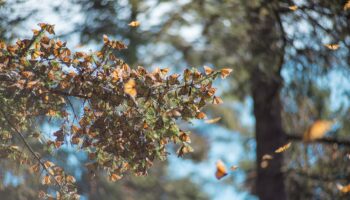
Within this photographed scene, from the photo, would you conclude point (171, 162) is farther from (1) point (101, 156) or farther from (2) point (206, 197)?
(1) point (101, 156)

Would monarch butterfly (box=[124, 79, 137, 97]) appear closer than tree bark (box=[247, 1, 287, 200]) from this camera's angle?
Yes

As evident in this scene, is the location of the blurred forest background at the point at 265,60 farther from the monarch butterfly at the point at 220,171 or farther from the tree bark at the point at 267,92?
the monarch butterfly at the point at 220,171

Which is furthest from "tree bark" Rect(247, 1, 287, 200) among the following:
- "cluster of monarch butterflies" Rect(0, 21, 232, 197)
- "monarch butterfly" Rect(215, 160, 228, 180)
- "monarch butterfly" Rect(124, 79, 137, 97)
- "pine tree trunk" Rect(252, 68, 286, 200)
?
"monarch butterfly" Rect(124, 79, 137, 97)

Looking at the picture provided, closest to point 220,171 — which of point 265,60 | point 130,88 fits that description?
point 130,88

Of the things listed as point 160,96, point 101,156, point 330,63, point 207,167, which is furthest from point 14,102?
point 207,167

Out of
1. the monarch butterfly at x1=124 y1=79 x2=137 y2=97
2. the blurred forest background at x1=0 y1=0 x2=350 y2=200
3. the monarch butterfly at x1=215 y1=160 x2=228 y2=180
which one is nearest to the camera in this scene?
the monarch butterfly at x1=124 y1=79 x2=137 y2=97

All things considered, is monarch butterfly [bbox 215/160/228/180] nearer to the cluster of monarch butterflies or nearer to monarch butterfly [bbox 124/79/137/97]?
the cluster of monarch butterflies

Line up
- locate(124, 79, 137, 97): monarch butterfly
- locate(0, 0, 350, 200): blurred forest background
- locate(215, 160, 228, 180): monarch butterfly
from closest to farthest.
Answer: locate(124, 79, 137, 97): monarch butterfly, locate(215, 160, 228, 180): monarch butterfly, locate(0, 0, 350, 200): blurred forest background

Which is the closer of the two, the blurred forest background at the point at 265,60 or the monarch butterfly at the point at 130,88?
the monarch butterfly at the point at 130,88

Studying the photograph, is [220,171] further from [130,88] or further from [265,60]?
[265,60]

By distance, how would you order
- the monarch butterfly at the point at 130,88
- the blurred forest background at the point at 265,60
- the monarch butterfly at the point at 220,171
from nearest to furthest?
1. the monarch butterfly at the point at 130,88
2. the monarch butterfly at the point at 220,171
3. the blurred forest background at the point at 265,60

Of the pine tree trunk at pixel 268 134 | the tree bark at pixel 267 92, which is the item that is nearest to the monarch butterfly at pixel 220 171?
the tree bark at pixel 267 92

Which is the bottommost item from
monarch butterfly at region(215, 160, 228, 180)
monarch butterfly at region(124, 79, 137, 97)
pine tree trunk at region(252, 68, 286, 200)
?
monarch butterfly at region(215, 160, 228, 180)

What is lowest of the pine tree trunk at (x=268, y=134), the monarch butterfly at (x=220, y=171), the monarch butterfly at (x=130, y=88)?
the monarch butterfly at (x=220, y=171)
